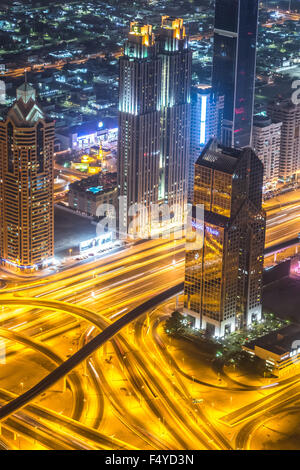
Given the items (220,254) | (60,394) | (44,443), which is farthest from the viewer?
(220,254)

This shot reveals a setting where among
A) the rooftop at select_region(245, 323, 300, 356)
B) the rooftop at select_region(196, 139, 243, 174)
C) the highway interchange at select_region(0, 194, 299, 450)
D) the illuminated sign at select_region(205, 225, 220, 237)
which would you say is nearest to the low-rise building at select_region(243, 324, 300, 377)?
the rooftop at select_region(245, 323, 300, 356)

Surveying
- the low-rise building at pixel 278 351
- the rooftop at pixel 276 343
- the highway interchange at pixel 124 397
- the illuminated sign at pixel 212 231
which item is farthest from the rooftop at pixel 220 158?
the highway interchange at pixel 124 397

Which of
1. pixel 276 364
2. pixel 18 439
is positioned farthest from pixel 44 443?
pixel 276 364

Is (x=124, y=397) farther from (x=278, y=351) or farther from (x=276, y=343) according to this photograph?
(x=276, y=343)

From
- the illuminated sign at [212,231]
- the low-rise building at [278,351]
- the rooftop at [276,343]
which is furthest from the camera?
the illuminated sign at [212,231]

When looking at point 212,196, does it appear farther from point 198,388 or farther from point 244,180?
point 198,388

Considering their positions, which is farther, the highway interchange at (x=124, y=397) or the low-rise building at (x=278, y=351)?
the low-rise building at (x=278, y=351)

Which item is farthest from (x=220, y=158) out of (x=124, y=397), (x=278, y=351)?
(x=124, y=397)

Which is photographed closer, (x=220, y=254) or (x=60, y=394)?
(x=60, y=394)

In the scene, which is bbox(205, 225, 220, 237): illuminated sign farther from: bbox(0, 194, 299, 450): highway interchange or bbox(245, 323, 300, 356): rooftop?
bbox(0, 194, 299, 450): highway interchange

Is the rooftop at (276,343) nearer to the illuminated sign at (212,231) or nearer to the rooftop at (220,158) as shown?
the illuminated sign at (212,231)

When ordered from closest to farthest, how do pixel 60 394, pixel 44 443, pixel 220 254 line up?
1. pixel 44 443
2. pixel 60 394
3. pixel 220 254
